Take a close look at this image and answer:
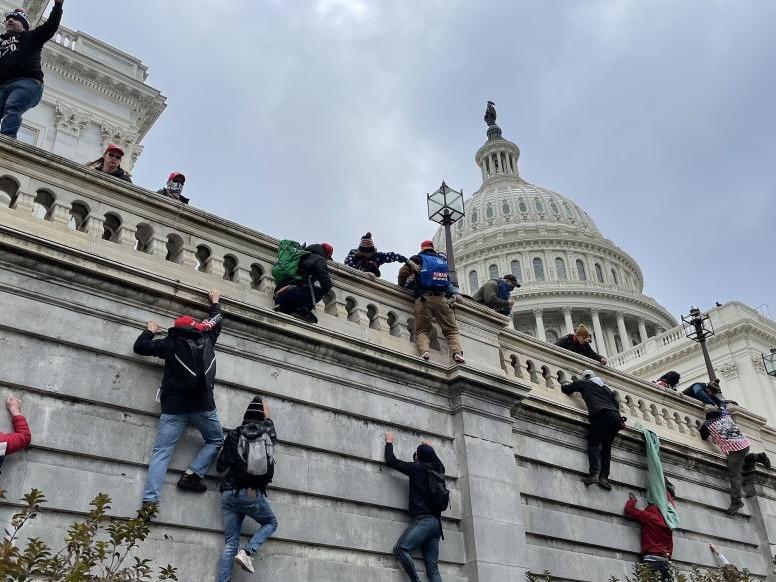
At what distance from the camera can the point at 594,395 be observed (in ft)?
51.0

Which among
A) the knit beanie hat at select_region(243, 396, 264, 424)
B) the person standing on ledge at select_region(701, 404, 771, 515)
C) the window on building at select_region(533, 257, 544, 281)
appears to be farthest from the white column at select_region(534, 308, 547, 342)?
the knit beanie hat at select_region(243, 396, 264, 424)

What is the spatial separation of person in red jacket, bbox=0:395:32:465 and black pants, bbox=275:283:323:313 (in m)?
3.96

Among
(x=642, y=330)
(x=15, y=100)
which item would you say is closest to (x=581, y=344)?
(x=15, y=100)

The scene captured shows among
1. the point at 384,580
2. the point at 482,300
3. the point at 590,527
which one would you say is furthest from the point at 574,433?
the point at 384,580

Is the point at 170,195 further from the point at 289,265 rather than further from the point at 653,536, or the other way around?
the point at 653,536

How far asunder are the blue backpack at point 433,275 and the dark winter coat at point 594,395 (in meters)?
3.75

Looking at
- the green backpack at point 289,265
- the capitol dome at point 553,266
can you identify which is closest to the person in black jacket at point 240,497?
the green backpack at point 289,265

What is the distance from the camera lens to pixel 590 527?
14203 millimetres

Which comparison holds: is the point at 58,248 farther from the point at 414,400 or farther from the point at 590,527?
the point at 590,527

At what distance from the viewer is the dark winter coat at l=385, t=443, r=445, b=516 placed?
11484 millimetres

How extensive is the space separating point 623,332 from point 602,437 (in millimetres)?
91779

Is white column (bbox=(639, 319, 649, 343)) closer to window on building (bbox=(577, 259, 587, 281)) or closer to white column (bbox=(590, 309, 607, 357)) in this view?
white column (bbox=(590, 309, 607, 357))

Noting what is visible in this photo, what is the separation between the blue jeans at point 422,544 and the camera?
1114 centimetres

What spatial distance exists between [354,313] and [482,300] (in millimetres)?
3618
